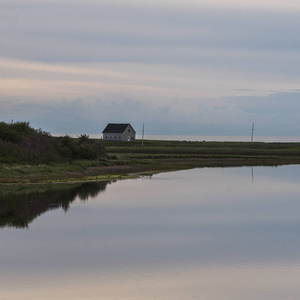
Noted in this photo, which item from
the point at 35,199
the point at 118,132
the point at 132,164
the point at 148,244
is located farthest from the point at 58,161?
the point at 118,132

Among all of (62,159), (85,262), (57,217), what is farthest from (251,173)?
(85,262)

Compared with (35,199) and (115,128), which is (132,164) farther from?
(115,128)

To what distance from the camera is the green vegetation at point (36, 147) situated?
39.2 metres

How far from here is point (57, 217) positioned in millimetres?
23516

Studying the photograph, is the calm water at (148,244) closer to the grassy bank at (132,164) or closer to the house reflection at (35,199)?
the house reflection at (35,199)

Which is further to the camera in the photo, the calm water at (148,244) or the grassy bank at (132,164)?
the grassy bank at (132,164)

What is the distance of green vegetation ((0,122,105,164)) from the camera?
39250mm

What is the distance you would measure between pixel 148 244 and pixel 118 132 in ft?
246

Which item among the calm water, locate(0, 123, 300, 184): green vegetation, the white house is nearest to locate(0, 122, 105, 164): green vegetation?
locate(0, 123, 300, 184): green vegetation

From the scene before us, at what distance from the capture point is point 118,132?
93.2m

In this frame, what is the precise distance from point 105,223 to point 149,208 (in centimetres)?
448

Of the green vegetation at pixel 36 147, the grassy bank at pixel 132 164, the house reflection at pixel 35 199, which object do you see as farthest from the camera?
the green vegetation at pixel 36 147

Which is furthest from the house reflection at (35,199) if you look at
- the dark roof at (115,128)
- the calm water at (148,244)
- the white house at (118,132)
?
the dark roof at (115,128)

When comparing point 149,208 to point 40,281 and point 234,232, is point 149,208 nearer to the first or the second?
point 234,232
